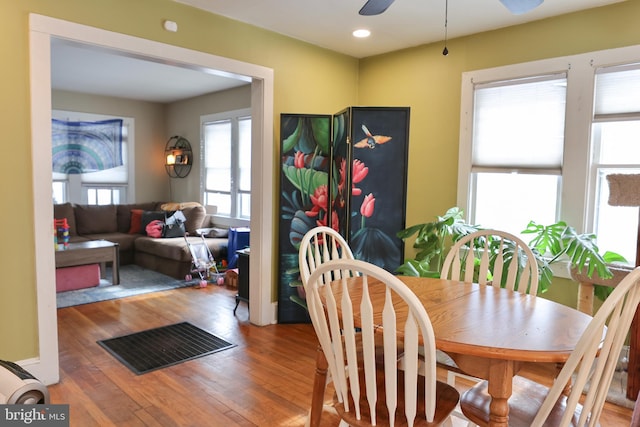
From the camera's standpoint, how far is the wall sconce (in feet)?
23.5

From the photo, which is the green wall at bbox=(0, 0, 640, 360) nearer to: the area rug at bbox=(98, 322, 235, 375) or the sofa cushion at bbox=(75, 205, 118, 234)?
the area rug at bbox=(98, 322, 235, 375)

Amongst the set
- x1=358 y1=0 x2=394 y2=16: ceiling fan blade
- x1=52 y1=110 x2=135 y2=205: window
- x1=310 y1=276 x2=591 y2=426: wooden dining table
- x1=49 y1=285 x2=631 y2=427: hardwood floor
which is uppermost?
x1=358 y1=0 x2=394 y2=16: ceiling fan blade

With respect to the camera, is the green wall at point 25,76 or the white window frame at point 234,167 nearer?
the green wall at point 25,76

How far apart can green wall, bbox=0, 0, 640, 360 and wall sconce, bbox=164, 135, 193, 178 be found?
363cm

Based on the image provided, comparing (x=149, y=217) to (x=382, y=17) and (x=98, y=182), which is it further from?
(x=382, y=17)

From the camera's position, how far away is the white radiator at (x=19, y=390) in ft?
3.37

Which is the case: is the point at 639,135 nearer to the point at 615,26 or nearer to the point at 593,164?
the point at 593,164

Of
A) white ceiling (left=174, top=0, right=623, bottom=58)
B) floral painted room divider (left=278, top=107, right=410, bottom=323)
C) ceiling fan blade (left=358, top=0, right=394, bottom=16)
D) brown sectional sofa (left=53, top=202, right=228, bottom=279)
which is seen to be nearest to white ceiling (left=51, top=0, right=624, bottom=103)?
white ceiling (left=174, top=0, right=623, bottom=58)

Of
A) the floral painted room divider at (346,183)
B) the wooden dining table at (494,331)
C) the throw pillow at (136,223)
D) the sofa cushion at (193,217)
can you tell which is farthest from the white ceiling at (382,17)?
the throw pillow at (136,223)

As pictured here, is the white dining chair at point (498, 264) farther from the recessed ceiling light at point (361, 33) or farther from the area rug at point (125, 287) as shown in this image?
the area rug at point (125, 287)

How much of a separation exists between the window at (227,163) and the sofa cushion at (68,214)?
182 cm

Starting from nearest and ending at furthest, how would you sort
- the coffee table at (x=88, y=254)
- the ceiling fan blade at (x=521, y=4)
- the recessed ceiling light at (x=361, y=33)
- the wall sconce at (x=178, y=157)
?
the ceiling fan blade at (x=521, y=4) → the recessed ceiling light at (x=361, y=33) → the coffee table at (x=88, y=254) → the wall sconce at (x=178, y=157)

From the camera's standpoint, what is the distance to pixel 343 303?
60.1 inches

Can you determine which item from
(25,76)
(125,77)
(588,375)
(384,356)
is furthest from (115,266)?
(588,375)
